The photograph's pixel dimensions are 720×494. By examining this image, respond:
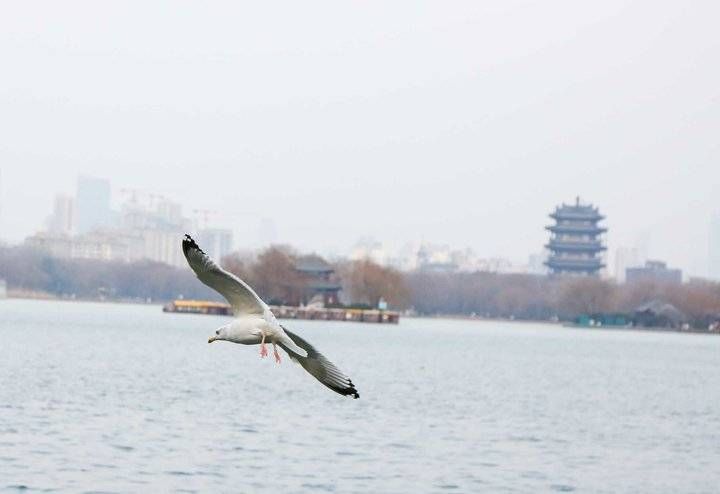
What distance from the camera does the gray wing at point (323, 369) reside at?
34.7 ft

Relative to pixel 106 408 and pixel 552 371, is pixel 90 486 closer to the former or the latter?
pixel 106 408

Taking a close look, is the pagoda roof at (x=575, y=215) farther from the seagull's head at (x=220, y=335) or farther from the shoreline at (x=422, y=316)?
the seagull's head at (x=220, y=335)

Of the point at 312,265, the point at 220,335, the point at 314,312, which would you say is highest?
the point at 312,265

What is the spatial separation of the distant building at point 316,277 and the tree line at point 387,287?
40 centimetres

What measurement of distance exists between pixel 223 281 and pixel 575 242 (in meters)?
175

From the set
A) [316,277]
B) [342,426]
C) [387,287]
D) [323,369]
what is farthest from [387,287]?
[323,369]

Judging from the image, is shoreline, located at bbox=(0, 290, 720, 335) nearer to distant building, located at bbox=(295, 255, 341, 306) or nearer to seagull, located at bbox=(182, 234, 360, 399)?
distant building, located at bbox=(295, 255, 341, 306)

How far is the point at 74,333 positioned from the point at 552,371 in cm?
2616

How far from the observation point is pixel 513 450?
31641mm

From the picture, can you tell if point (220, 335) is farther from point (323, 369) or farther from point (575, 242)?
point (575, 242)

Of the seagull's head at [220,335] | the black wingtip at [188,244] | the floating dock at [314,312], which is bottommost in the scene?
the seagull's head at [220,335]

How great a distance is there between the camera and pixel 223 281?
34.9ft

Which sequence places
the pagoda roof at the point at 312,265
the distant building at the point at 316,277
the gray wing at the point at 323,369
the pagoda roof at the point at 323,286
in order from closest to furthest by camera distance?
1. the gray wing at the point at 323,369
2. the pagoda roof at the point at 312,265
3. the distant building at the point at 316,277
4. the pagoda roof at the point at 323,286

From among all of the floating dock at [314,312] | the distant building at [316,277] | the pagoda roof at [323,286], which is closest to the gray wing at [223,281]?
the floating dock at [314,312]
